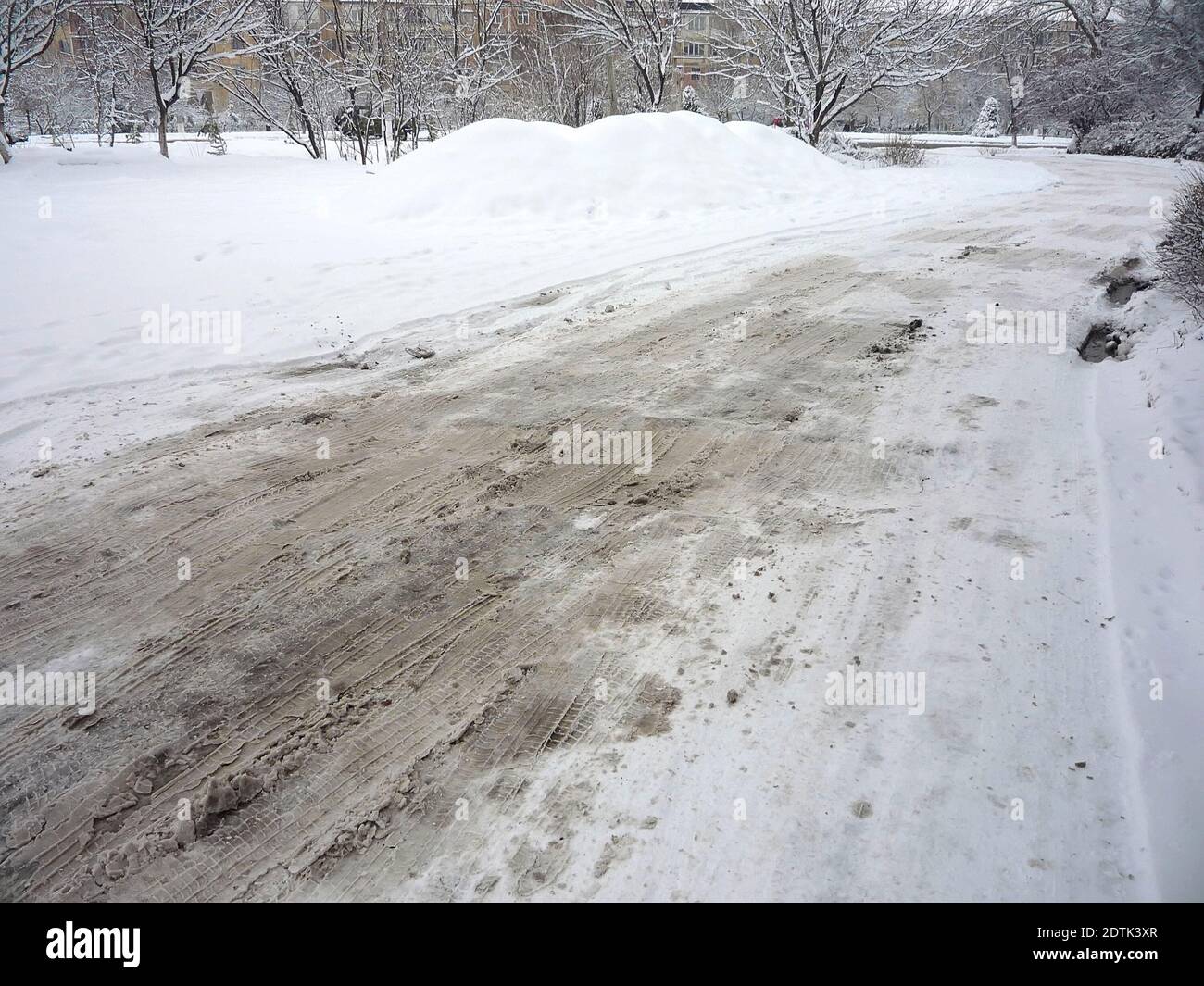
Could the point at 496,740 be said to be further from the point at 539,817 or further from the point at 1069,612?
the point at 1069,612

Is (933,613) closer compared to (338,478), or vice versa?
(933,613)

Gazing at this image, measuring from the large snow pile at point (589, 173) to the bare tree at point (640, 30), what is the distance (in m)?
9.28

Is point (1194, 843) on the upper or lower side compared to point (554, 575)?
lower

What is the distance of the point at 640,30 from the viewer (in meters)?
22.7

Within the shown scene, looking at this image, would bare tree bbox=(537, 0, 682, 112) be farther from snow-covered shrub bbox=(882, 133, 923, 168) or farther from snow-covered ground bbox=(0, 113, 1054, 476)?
Result: snow-covered ground bbox=(0, 113, 1054, 476)

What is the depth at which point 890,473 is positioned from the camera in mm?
4020

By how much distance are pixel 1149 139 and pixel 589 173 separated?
22.1 m

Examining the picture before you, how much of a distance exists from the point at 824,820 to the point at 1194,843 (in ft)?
3.16

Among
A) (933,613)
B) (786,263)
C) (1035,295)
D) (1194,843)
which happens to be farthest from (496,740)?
(786,263)

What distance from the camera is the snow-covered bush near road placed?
2250cm

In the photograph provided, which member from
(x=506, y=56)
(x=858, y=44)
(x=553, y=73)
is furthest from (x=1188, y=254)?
(x=553, y=73)

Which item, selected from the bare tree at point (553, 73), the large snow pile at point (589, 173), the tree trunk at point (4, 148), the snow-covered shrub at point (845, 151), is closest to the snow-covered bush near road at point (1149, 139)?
the snow-covered shrub at point (845, 151)

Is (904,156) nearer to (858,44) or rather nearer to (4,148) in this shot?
(858,44)

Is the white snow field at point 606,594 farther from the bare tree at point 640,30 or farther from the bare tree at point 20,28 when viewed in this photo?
the bare tree at point 640,30
